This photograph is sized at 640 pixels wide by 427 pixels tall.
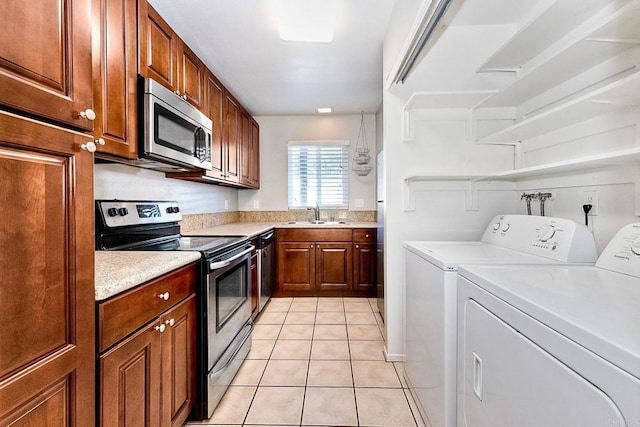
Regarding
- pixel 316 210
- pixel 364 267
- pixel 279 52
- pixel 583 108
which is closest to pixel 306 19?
pixel 279 52

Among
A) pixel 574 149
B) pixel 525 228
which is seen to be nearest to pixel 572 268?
pixel 525 228

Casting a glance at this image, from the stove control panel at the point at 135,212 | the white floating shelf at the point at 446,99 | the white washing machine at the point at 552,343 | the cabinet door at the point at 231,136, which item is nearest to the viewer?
the white washing machine at the point at 552,343

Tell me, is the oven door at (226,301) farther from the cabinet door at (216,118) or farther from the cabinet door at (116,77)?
the cabinet door at (216,118)

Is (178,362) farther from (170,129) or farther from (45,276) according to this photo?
(170,129)

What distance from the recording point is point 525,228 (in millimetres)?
1551

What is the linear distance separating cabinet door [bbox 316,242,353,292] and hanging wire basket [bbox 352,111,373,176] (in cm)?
112

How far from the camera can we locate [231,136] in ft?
10.0

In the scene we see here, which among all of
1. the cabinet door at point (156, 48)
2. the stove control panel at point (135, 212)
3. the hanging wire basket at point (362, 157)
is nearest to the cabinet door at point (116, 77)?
the cabinet door at point (156, 48)

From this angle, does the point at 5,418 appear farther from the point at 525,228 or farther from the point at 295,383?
the point at 525,228

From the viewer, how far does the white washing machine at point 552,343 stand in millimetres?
553

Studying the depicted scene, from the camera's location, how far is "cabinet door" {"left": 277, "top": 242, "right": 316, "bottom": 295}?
361 centimetres

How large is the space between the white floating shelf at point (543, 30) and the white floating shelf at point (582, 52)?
58 mm

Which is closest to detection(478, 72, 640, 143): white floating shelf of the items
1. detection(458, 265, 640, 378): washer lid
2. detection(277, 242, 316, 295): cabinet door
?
detection(458, 265, 640, 378): washer lid

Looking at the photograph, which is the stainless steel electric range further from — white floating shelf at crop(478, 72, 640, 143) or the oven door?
white floating shelf at crop(478, 72, 640, 143)
